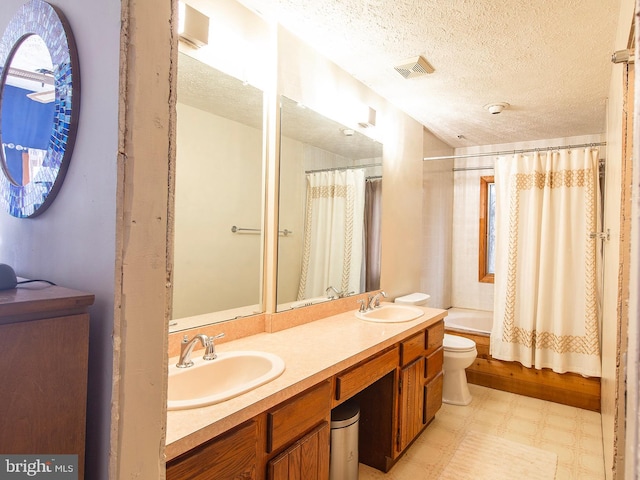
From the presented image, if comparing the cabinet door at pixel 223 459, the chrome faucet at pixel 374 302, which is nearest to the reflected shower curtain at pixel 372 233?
the chrome faucet at pixel 374 302

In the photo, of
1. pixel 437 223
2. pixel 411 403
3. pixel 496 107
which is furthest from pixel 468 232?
pixel 411 403

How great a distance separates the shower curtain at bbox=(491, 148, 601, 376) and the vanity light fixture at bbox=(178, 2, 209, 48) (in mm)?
2867

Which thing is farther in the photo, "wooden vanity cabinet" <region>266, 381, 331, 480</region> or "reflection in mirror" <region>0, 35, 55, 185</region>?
"wooden vanity cabinet" <region>266, 381, 331, 480</region>

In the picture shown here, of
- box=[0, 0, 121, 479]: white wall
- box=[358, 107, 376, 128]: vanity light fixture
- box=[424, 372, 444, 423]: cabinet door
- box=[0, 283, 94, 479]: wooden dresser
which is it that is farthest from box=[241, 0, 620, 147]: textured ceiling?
box=[424, 372, 444, 423]: cabinet door

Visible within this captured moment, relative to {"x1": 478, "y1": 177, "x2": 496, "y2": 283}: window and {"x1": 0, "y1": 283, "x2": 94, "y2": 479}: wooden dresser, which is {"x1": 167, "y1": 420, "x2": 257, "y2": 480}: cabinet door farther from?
{"x1": 478, "y1": 177, "x2": 496, "y2": 283}: window

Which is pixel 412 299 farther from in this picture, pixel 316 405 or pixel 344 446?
pixel 316 405

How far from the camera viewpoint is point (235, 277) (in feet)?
5.79

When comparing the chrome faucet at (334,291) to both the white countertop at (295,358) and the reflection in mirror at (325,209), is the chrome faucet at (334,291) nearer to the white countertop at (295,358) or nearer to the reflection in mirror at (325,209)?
the reflection in mirror at (325,209)

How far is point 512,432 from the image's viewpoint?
2.54 metres

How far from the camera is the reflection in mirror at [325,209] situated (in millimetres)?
2020

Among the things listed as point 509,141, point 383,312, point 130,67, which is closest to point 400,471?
point 383,312

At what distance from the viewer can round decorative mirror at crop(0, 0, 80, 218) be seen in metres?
0.78

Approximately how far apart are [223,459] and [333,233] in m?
1.59

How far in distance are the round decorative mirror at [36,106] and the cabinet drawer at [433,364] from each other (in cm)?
221
